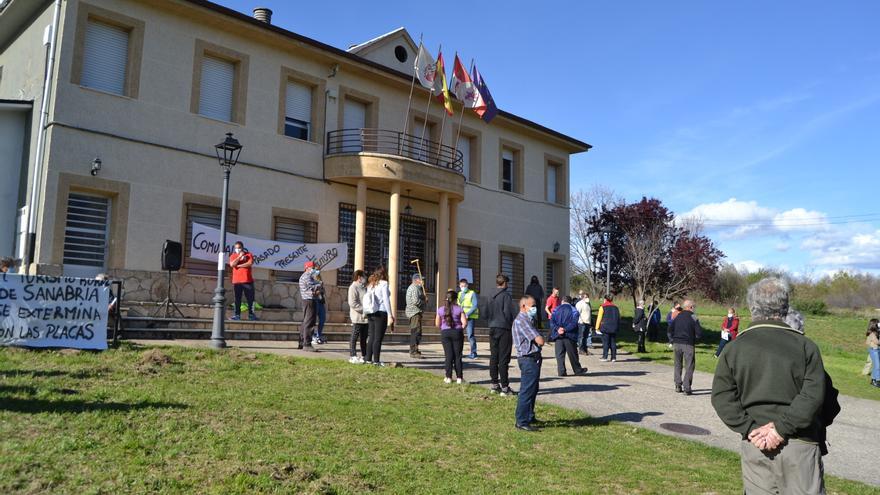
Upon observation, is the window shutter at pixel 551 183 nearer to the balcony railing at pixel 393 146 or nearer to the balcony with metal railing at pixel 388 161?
the balcony railing at pixel 393 146

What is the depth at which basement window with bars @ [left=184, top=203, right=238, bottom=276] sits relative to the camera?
15.5 m

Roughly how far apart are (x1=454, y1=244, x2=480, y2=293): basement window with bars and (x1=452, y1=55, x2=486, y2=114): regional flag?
522 cm

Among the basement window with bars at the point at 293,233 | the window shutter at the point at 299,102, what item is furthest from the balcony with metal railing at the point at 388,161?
the basement window with bars at the point at 293,233

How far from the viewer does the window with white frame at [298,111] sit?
18.2 meters

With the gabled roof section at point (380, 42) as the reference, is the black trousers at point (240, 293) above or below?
below

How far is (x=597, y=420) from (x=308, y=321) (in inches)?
237

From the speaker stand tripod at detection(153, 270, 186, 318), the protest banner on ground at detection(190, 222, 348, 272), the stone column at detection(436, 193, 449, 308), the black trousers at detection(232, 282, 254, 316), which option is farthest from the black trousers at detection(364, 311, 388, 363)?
the stone column at detection(436, 193, 449, 308)

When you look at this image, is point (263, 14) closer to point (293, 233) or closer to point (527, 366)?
point (293, 233)

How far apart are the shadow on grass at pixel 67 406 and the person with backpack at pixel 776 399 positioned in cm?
539

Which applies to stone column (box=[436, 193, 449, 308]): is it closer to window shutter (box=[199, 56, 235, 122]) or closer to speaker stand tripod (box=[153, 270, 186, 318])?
window shutter (box=[199, 56, 235, 122])

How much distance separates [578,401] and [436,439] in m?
4.17

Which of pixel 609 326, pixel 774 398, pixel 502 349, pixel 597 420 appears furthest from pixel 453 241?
pixel 774 398

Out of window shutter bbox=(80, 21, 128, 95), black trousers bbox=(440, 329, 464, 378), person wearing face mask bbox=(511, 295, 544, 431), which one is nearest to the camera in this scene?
person wearing face mask bbox=(511, 295, 544, 431)

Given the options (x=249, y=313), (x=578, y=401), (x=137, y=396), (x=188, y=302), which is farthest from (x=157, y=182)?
(x=578, y=401)
